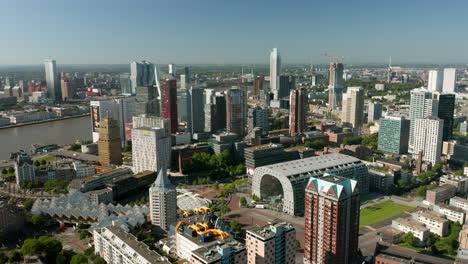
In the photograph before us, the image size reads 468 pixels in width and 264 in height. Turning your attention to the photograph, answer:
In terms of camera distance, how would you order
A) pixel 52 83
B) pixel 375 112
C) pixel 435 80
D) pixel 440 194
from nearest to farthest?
pixel 440 194
pixel 375 112
pixel 435 80
pixel 52 83

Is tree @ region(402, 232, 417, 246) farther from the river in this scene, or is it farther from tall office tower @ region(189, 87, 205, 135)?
the river

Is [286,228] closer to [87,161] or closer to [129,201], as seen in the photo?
[129,201]

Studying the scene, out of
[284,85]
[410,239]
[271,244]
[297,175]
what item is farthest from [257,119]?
[271,244]

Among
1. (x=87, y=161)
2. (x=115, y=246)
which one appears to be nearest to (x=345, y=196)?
(x=115, y=246)

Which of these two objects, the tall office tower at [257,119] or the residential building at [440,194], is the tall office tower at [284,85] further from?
the residential building at [440,194]

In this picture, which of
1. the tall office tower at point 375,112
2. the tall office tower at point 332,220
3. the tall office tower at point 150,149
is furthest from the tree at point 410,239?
the tall office tower at point 375,112

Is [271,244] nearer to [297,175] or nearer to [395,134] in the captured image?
[297,175]

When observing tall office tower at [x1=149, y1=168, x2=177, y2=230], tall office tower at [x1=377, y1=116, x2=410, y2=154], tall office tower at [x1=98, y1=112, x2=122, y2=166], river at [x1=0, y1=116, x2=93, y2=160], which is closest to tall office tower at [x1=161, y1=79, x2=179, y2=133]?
tall office tower at [x1=98, y1=112, x2=122, y2=166]
